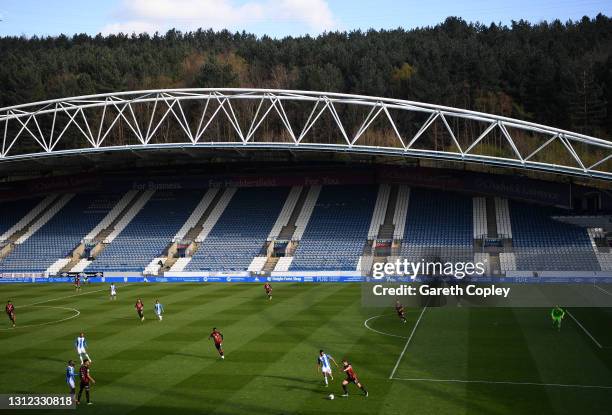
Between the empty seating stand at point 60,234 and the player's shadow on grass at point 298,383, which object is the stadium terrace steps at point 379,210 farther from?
the player's shadow on grass at point 298,383

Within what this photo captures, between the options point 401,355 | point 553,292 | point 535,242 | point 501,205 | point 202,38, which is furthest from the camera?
point 202,38

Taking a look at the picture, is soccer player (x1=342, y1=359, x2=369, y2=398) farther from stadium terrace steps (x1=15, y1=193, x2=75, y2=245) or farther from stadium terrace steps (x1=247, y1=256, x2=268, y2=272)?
stadium terrace steps (x1=15, y1=193, x2=75, y2=245)

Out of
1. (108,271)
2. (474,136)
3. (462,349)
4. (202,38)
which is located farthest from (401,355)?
(202,38)

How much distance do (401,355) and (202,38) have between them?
397 ft

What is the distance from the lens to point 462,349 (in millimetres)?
24672

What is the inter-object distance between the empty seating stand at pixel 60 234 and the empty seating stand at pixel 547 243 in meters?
41.2

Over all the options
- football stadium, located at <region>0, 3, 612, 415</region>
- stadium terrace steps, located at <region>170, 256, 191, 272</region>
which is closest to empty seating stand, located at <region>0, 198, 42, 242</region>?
football stadium, located at <region>0, 3, 612, 415</region>

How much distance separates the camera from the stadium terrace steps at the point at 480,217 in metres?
53.3

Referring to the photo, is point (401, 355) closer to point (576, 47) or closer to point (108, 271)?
point (108, 271)

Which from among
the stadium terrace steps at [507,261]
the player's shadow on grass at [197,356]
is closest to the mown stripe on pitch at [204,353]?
the player's shadow on grass at [197,356]

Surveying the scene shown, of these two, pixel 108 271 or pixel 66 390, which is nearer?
pixel 66 390

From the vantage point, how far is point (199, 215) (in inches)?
2516

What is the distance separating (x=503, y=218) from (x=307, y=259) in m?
17.3

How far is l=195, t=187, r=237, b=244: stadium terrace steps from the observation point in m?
60.7
